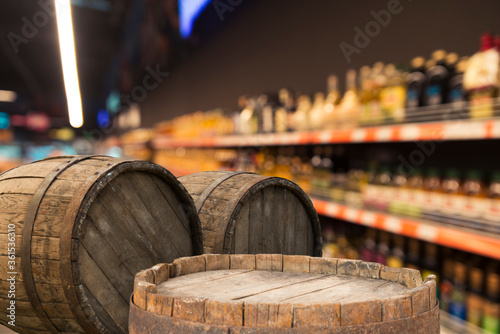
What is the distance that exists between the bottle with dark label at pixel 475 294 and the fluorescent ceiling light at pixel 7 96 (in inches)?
629

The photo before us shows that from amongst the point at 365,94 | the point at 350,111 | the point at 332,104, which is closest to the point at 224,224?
the point at 350,111

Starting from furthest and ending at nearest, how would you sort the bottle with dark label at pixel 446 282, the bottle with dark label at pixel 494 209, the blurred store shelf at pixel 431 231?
the bottle with dark label at pixel 446 282 → the bottle with dark label at pixel 494 209 → the blurred store shelf at pixel 431 231

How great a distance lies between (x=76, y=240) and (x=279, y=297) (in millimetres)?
526

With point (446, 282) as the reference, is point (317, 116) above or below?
above

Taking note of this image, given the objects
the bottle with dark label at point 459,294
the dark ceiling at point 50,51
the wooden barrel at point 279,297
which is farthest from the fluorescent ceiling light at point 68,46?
the dark ceiling at point 50,51

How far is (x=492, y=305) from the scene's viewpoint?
205 cm

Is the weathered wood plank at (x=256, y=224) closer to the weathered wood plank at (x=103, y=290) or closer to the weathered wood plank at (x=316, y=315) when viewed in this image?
the weathered wood plank at (x=103, y=290)

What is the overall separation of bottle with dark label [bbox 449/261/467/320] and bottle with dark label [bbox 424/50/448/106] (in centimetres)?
89

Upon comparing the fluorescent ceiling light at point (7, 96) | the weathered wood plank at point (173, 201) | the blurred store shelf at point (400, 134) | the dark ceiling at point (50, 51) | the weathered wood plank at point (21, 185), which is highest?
the dark ceiling at point (50, 51)

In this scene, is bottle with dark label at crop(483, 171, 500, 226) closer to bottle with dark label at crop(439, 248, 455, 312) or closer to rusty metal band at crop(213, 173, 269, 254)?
bottle with dark label at crop(439, 248, 455, 312)

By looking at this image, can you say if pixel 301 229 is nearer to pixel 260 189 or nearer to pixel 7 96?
pixel 260 189

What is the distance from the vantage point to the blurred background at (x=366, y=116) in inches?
83.6

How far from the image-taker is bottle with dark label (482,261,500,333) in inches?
79.4

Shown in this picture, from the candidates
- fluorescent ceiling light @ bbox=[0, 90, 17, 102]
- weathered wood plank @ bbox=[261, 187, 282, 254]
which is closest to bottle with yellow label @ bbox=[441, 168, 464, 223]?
weathered wood plank @ bbox=[261, 187, 282, 254]
